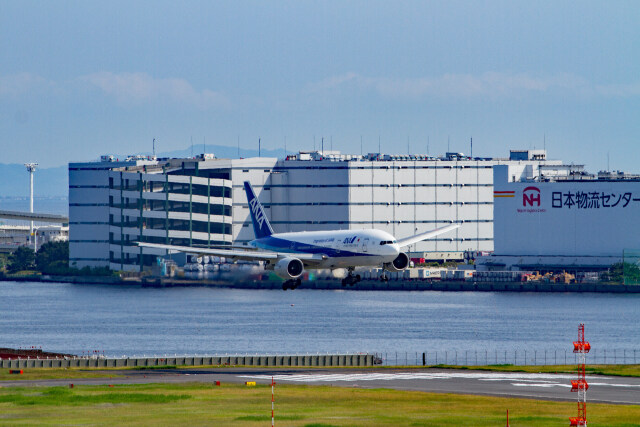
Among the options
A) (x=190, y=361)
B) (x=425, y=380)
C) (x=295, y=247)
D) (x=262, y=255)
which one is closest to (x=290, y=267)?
(x=295, y=247)

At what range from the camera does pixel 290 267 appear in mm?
121312

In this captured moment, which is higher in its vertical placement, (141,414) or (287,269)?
(287,269)

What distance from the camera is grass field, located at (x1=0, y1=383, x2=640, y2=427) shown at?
262ft

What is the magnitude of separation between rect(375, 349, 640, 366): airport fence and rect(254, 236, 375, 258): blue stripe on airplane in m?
23.6

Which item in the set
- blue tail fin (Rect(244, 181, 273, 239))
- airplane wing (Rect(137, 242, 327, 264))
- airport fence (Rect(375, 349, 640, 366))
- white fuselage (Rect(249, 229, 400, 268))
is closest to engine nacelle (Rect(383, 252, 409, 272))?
white fuselage (Rect(249, 229, 400, 268))

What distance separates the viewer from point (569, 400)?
92.2 m

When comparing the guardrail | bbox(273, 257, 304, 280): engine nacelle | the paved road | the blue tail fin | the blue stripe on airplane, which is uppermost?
the blue tail fin

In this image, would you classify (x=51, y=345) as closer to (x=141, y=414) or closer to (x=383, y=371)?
(x=383, y=371)

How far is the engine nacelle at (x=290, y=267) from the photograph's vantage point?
12106cm

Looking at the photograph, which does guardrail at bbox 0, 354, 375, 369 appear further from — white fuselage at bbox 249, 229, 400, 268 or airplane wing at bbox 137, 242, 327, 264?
white fuselage at bbox 249, 229, 400, 268

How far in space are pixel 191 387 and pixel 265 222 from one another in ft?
132

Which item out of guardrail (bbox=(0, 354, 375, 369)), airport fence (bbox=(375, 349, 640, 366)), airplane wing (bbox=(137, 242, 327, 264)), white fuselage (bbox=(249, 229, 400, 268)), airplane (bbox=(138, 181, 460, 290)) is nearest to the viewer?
white fuselage (bbox=(249, 229, 400, 268))

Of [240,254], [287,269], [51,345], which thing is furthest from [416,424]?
[51,345]

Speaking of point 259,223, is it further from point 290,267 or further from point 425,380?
point 425,380
